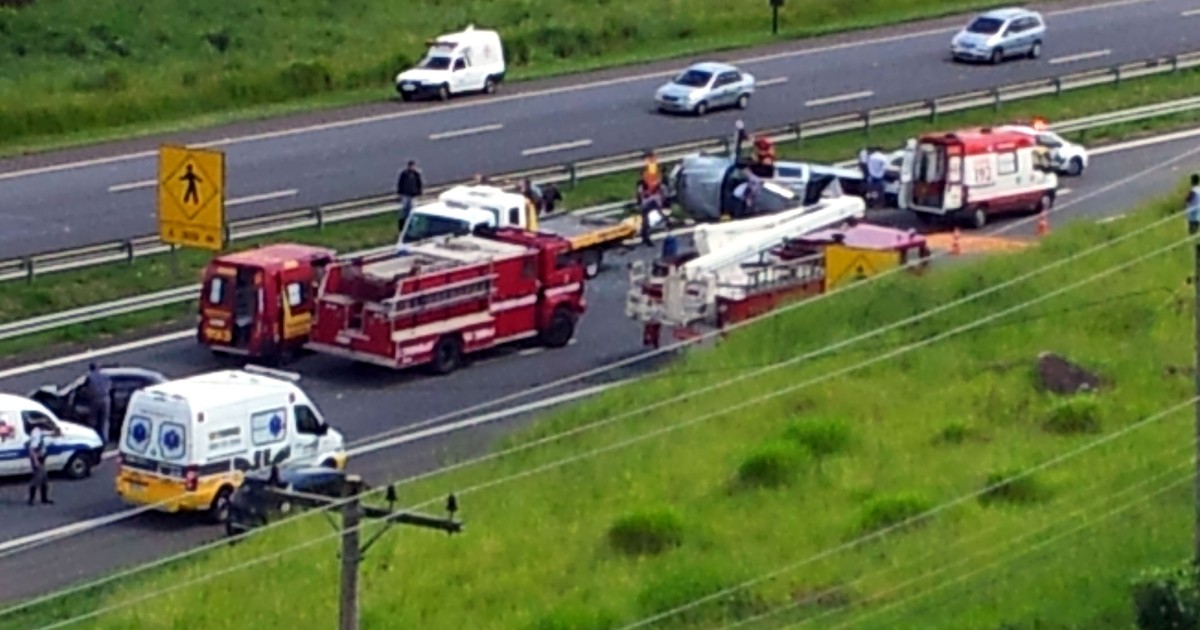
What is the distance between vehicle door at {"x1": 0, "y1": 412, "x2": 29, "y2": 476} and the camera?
116 ft

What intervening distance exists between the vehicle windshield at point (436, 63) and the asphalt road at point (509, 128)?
2.95ft

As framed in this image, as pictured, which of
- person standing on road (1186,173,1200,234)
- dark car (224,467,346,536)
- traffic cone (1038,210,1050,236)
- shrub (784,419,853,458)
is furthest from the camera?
traffic cone (1038,210,1050,236)

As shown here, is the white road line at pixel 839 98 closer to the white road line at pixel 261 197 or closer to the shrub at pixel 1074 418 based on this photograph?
the white road line at pixel 261 197

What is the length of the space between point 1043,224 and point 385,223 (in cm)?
1070

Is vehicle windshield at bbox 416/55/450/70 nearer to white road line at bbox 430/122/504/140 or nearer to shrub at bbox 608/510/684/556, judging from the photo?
white road line at bbox 430/122/504/140

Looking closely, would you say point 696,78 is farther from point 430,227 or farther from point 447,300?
point 447,300

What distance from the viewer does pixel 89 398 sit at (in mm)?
37750

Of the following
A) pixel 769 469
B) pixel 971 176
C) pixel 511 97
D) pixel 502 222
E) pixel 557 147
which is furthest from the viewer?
pixel 511 97

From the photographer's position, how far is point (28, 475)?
117 ft

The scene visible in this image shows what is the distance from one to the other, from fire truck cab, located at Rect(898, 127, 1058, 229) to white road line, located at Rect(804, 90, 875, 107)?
353 inches

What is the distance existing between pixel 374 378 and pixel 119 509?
6.85 m

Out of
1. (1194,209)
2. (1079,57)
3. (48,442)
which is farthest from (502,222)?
(1079,57)

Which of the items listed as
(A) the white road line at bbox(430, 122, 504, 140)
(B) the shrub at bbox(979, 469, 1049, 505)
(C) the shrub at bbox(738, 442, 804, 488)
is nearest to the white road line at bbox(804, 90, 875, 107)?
(A) the white road line at bbox(430, 122, 504, 140)

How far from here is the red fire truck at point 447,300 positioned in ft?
132
